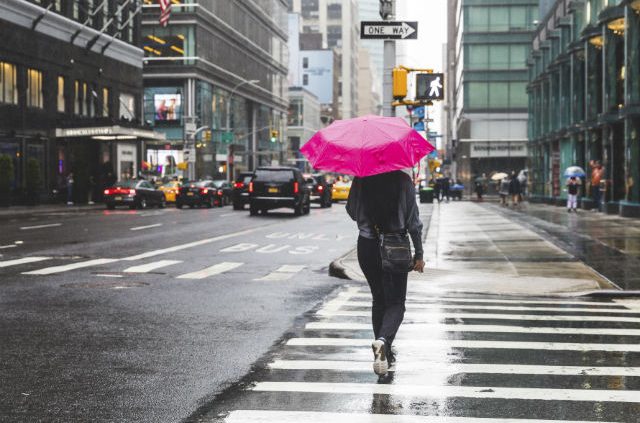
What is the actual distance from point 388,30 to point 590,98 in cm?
2552

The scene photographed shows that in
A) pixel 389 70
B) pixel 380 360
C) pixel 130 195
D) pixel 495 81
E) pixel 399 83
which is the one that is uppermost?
pixel 495 81

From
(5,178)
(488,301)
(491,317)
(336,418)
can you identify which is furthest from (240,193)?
(336,418)

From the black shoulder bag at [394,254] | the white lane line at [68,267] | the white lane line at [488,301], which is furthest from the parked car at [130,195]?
the black shoulder bag at [394,254]

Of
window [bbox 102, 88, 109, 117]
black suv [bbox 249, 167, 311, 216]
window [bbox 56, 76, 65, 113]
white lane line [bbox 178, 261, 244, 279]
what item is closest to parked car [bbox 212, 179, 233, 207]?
window [bbox 56, 76, 65, 113]

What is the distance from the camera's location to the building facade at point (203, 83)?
3221 inches

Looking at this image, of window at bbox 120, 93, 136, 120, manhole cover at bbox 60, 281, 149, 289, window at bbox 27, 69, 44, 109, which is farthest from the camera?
window at bbox 120, 93, 136, 120

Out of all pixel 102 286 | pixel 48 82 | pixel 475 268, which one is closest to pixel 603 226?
pixel 475 268

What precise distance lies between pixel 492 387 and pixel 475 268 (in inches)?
371

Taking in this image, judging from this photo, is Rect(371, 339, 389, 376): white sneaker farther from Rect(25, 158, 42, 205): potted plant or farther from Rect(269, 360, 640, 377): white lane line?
Rect(25, 158, 42, 205): potted plant

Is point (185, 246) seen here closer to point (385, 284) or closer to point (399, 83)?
point (399, 83)

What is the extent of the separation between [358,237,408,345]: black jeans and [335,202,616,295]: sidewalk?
5.82 meters

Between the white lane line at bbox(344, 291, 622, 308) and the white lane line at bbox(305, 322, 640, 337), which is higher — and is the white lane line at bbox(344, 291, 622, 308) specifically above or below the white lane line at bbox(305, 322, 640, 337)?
below

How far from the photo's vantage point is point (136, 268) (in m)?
16.1

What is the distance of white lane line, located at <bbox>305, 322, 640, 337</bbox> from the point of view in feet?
31.9
